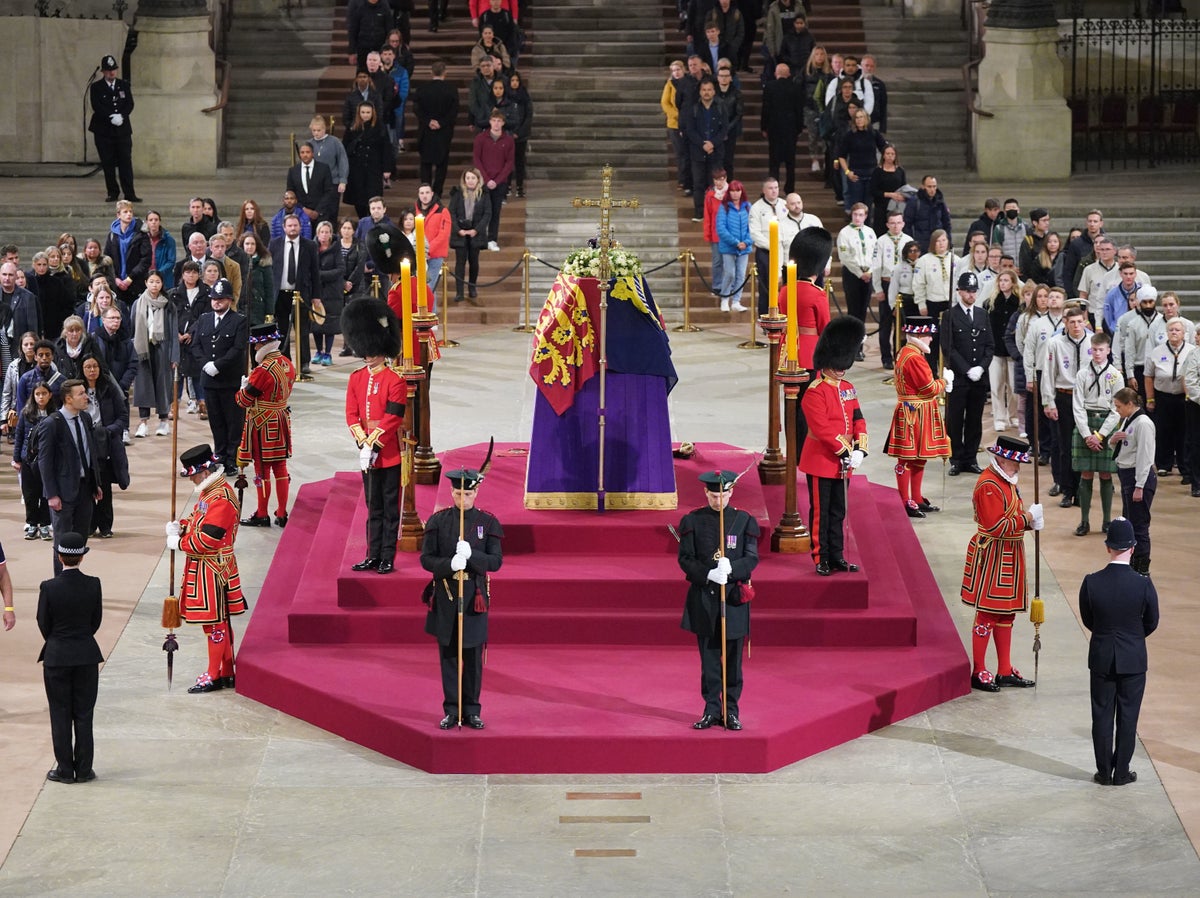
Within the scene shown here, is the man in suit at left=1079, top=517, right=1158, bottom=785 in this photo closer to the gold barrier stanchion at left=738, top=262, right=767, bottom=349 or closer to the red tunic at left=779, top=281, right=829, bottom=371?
the red tunic at left=779, top=281, right=829, bottom=371

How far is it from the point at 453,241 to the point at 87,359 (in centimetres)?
939

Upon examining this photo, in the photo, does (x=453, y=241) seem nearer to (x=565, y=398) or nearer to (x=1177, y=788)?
(x=565, y=398)

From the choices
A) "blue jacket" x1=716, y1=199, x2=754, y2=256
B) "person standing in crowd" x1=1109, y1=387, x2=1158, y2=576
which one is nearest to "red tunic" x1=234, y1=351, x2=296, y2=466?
"person standing in crowd" x1=1109, y1=387, x2=1158, y2=576

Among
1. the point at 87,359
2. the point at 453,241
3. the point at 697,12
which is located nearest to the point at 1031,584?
the point at 87,359

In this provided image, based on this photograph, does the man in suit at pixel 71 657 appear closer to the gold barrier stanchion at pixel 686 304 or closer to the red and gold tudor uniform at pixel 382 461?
the red and gold tudor uniform at pixel 382 461

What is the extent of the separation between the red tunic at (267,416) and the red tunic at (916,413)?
4.88m

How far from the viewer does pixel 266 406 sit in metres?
15.6

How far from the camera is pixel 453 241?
2448cm

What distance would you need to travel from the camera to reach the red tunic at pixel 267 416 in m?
15.5

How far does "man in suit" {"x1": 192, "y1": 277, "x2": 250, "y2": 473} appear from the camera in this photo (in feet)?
55.1

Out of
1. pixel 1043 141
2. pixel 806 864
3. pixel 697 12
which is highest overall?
pixel 697 12

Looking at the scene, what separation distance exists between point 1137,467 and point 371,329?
592 centimetres

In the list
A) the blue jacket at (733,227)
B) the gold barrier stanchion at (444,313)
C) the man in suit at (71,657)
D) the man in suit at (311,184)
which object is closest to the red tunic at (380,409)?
the man in suit at (71,657)

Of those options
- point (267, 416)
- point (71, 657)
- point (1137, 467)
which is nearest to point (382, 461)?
point (267, 416)
